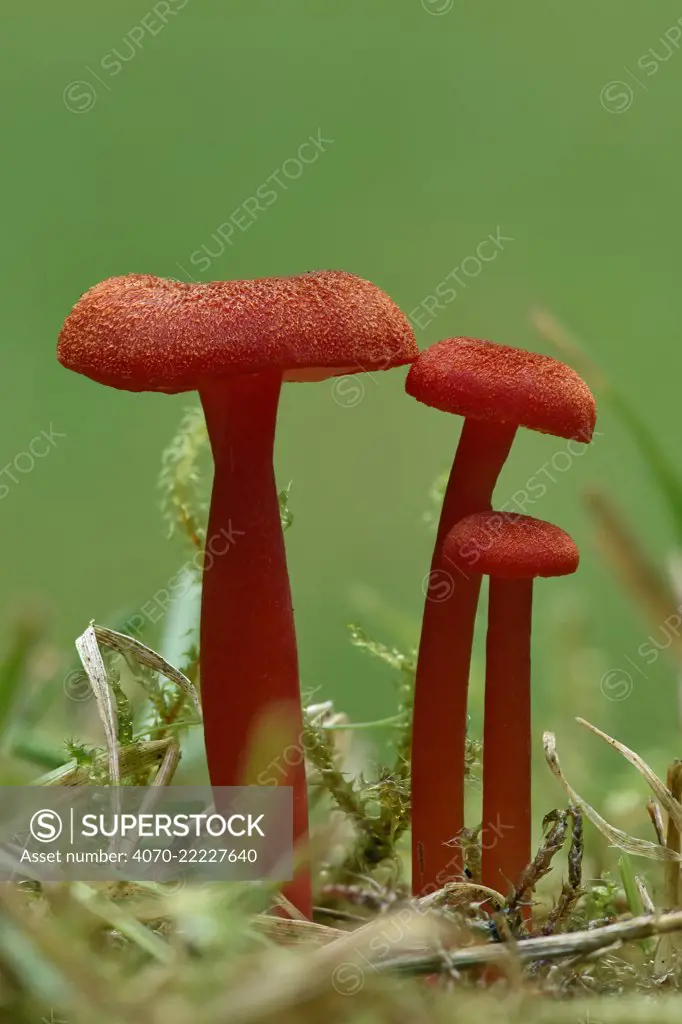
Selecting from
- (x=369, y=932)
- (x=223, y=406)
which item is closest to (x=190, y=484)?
(x=223, y=406)

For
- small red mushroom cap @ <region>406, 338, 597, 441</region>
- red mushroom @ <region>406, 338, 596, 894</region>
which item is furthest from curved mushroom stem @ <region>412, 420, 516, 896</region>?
small red mushroom cap @ <region>406, 338, 597, 441</region>

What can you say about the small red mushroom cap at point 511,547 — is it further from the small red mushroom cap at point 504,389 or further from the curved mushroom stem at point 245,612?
the curved mushroom stem at point 245,612

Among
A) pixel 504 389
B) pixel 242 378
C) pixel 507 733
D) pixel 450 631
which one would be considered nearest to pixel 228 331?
pixel 242 378

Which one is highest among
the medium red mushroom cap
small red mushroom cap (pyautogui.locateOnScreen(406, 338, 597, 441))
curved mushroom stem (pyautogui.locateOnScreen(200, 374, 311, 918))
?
small red mushroom cap (pyautogui.locateOnScreen(406, 338, 597, 441))

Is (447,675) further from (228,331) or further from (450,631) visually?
(228,331)

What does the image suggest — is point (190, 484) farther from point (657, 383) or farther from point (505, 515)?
point (657, 383)

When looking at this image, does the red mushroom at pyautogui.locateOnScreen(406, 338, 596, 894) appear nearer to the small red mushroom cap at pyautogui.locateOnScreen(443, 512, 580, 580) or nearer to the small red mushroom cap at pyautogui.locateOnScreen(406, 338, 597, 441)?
the small red mushroom cap at pyautogui.locateOnScreen(406, 338, 597, 441)
